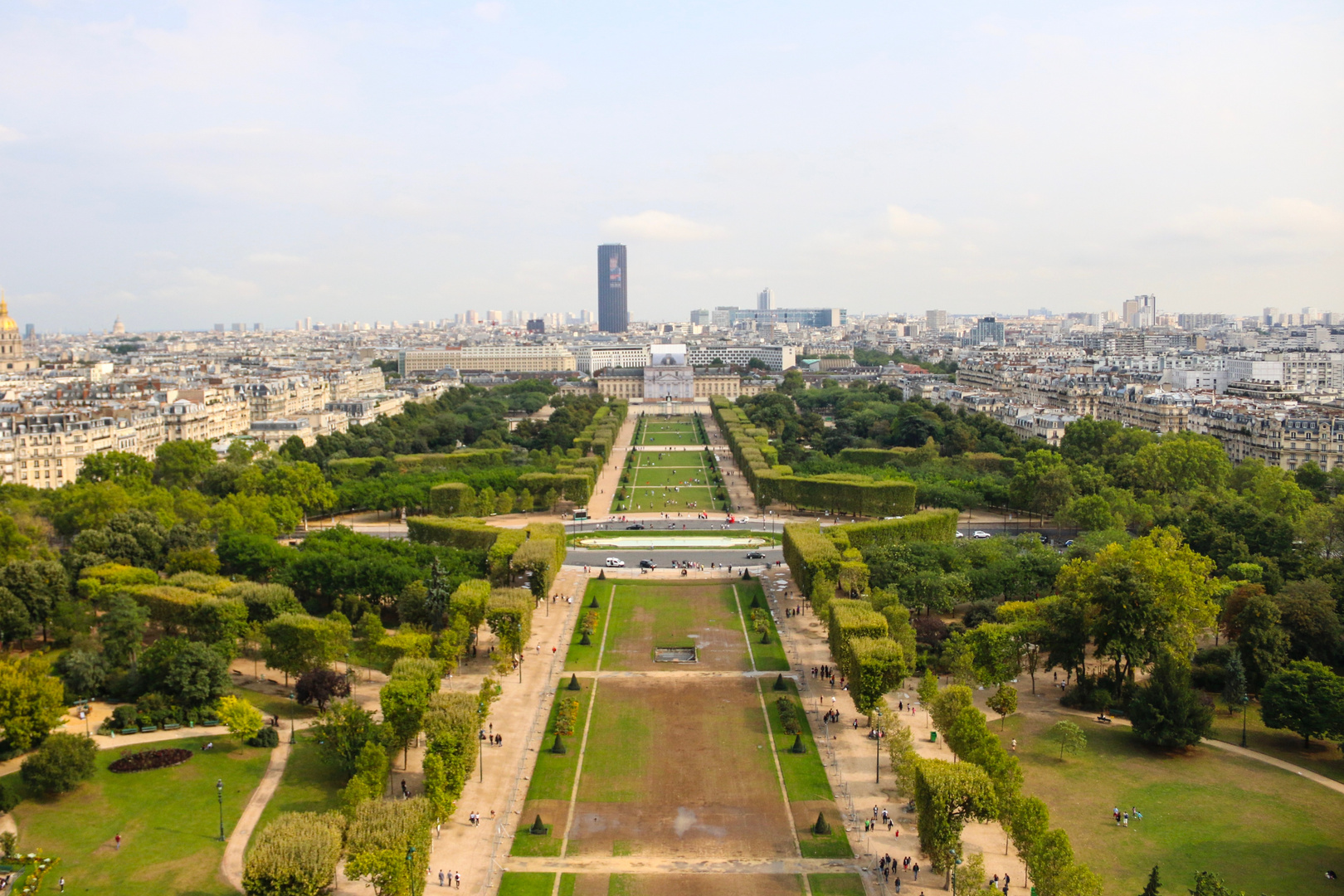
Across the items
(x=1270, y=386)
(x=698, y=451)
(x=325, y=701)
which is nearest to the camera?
(x=325, y=701)

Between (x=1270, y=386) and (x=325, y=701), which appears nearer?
(x=325, y=701)

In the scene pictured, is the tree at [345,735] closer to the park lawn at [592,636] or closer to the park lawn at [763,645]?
the park lawn at [592,636]

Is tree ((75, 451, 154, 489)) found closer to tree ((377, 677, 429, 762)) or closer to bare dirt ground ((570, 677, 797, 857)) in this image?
tree ((377, 677, 429, 762))

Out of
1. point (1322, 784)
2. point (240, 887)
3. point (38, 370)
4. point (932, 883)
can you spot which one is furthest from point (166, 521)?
point (38, 370)

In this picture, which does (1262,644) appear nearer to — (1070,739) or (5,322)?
(1070,739)

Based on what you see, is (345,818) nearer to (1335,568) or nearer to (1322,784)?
(1322,784)
